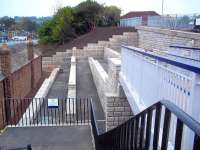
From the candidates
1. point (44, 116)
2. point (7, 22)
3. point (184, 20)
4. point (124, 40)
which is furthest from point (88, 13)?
point (7, 22)

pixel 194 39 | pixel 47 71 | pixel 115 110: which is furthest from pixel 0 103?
pixel 47 71

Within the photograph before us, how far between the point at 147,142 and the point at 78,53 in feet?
74.1

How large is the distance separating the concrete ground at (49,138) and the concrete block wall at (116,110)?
88 centimetres

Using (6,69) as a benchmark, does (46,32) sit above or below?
above

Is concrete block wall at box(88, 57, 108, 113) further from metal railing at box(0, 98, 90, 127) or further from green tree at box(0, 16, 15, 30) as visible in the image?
green tree at box(0, 16, 15, 30)

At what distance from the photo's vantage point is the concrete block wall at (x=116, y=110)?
316 inches

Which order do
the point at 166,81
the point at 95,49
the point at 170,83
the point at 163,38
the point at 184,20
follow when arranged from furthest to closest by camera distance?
the point at 95,49
the point at 184,20
the point at 163,38
the point at 166,81
the point at 170,83

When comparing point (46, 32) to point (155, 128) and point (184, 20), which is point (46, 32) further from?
point (155, 128)

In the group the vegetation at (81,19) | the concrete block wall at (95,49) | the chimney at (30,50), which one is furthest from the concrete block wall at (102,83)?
the vegetation at (81,19)

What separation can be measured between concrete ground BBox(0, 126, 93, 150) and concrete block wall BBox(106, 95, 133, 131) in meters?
0.88

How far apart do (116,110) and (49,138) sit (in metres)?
2.24

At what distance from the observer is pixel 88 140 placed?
779 cm

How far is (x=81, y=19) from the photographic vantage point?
Result: 120 ft

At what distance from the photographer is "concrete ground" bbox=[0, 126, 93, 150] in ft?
24.3
